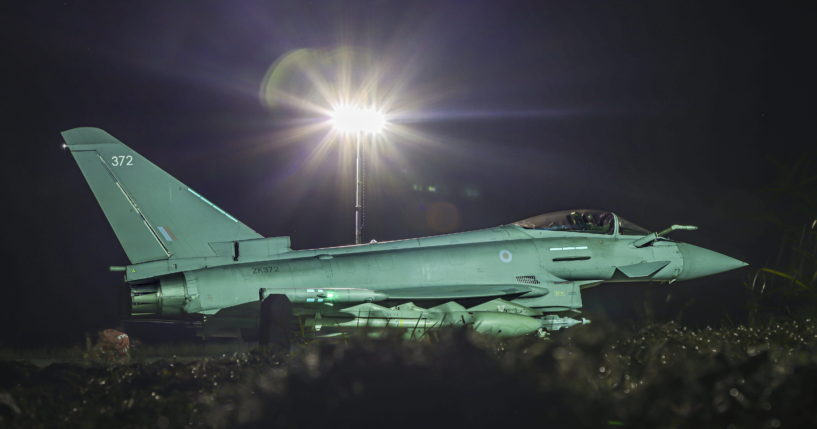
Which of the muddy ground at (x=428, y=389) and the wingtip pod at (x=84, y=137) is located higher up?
the wingtip pod at (x=84, y=137)

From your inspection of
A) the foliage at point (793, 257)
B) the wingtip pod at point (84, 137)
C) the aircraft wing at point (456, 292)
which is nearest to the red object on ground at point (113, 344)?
the wingtip pod at point (84, 137)

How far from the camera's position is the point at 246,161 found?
64.0 ft

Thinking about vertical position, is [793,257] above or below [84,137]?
below

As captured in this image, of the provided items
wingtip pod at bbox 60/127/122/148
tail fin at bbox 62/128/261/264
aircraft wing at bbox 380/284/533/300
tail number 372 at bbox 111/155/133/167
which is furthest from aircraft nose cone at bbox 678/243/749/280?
wingtip pod at bbox 60/127/122/148

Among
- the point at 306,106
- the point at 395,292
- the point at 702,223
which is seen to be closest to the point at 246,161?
the point at 306,106

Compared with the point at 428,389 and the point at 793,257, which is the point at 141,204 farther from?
the point at 793,257

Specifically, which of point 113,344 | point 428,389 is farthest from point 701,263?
point 113,344

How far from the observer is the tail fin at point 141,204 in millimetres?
9914

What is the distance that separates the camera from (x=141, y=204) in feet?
32.7

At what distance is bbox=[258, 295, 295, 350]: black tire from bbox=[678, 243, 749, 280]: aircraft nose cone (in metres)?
7.06

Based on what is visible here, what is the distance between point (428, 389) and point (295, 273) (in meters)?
5.14

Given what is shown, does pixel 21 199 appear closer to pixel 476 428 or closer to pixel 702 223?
pixel 476 428

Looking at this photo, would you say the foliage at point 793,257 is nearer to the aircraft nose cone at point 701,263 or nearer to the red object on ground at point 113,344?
the aircraft nose cone at point 701,263

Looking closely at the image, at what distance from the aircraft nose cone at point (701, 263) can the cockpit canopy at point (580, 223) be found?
971 millimetres
